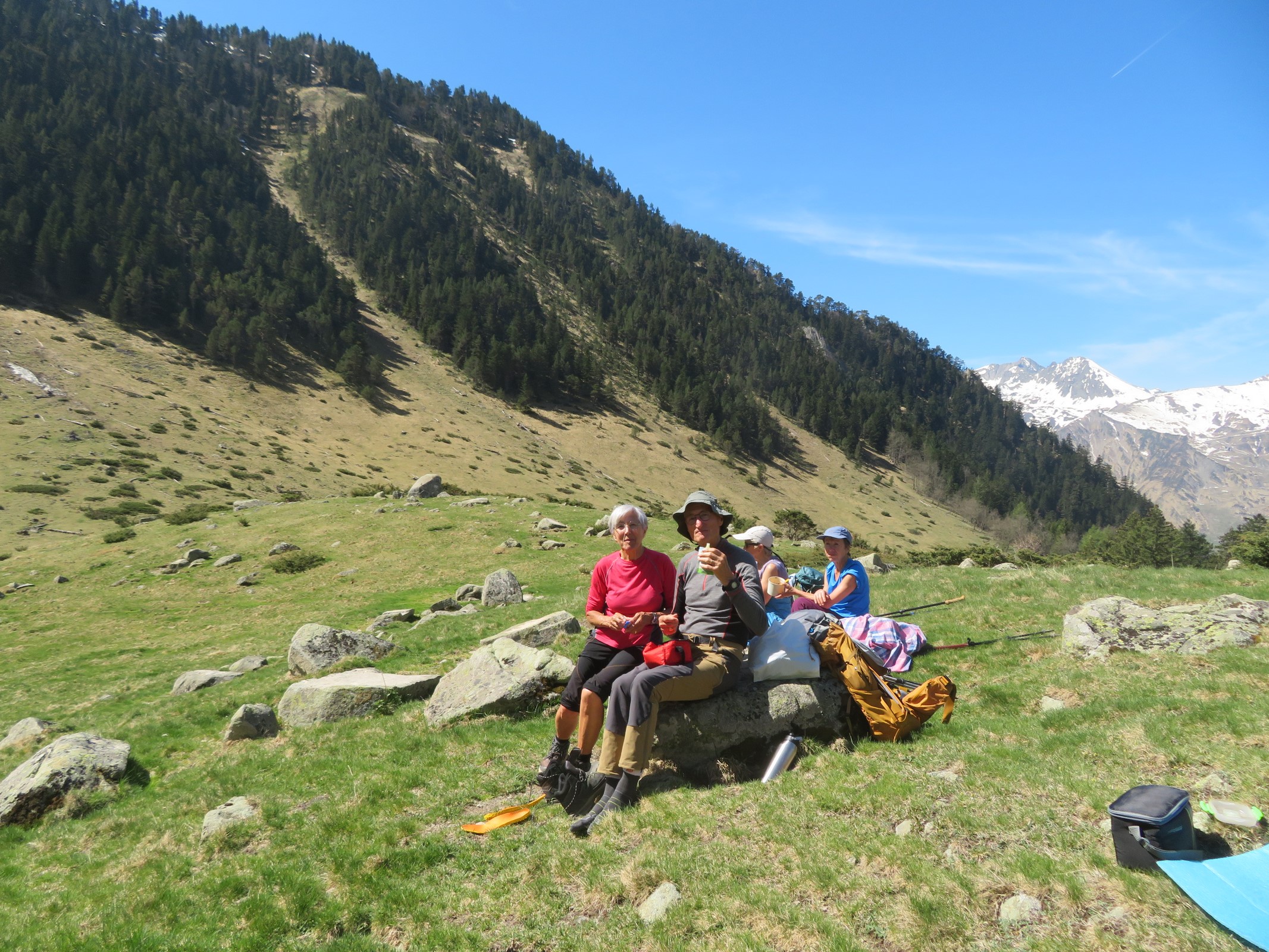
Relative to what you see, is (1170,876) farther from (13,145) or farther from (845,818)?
(13,145)

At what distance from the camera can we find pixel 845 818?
6035 mm

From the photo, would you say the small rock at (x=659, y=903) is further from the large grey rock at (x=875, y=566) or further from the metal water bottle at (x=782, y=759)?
the large grey rock at (x=875, y=566)

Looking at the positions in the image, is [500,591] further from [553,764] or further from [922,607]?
[553,764]

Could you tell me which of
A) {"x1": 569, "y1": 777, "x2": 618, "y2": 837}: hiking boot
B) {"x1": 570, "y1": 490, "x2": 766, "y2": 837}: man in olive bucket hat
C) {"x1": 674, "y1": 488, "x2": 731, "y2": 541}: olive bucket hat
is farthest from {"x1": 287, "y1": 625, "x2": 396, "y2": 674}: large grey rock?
{"x1": 674, "y1": 488, "x2": 731, "y2": 541}: olive bucket hat

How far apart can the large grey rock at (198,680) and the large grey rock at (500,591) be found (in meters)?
7.58

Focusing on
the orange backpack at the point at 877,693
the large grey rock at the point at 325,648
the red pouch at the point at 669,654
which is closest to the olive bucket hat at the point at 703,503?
the red pouch at the point at 669,654

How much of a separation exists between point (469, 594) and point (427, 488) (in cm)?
2397

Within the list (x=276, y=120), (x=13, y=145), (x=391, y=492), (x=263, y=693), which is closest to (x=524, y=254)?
(x=276, y=120)

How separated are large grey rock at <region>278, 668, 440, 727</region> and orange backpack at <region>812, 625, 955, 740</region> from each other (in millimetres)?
8177

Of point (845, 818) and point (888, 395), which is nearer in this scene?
point (845, 818)

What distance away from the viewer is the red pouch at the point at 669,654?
7.09m

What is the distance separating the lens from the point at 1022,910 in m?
4.38

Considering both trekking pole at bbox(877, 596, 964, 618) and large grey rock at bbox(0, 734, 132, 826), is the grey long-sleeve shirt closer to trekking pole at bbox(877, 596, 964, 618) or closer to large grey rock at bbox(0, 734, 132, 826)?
trekking pole at bbox(877, 596, 964, 618)

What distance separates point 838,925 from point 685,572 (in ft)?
13.2
